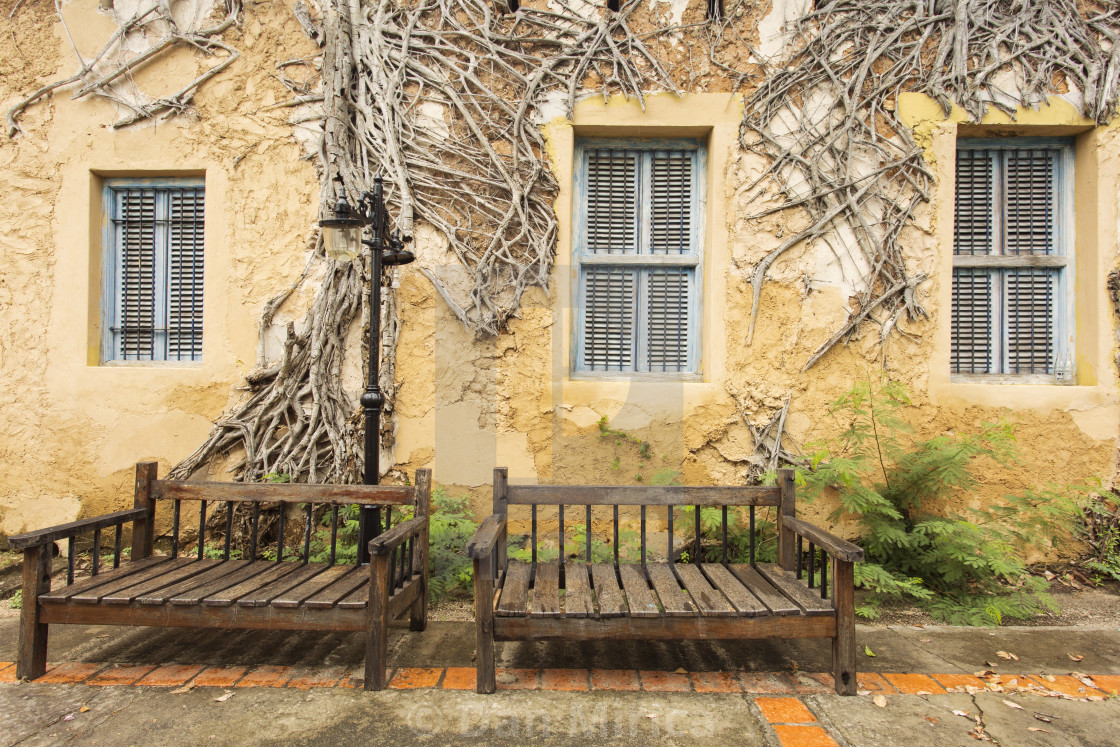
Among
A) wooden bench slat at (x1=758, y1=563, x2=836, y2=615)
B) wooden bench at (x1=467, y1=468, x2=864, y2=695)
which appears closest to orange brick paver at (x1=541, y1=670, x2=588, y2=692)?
wooden bench at (x1=467, y1=468, x2=864, y2=695)

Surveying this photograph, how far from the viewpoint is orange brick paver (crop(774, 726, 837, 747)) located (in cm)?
207

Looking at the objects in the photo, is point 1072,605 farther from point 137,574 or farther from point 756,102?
point 137,574

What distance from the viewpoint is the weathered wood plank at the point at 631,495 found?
2.98 m

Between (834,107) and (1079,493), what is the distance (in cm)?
308

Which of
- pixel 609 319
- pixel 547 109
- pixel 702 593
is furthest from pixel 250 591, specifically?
pixel 547 109

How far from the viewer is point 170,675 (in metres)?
2.52

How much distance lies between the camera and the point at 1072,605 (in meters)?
3.45

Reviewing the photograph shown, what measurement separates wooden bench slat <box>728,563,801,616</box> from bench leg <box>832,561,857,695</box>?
0.63 ft

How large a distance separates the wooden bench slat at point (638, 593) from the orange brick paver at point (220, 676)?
5.82 ft

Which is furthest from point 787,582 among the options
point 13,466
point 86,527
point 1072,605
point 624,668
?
point 13,466

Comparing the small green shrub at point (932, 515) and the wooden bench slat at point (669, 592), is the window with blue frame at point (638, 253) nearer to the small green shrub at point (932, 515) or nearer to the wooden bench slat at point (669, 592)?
the small green shrub at point (932, 515)

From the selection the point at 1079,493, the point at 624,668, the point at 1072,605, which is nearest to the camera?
the point at 624,668

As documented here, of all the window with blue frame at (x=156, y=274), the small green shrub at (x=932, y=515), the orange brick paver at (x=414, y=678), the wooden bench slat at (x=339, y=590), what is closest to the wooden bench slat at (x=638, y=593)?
the orange brick paver at (x=414, y=678)

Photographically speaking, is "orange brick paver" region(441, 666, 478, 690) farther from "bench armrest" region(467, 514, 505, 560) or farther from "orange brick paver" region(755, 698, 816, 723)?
"orange brick paver" region(755, 698, 816, 723)
